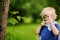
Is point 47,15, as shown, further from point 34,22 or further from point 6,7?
point 34,22

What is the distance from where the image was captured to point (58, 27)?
4.70 metres

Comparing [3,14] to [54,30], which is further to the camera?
[3,14]

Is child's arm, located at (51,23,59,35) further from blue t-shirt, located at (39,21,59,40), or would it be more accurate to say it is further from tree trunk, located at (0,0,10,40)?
tree trunk, located at (0,0,10,40)

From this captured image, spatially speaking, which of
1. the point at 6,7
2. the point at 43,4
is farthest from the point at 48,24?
the point at 43,4

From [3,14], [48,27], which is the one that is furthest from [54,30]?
[3,14]

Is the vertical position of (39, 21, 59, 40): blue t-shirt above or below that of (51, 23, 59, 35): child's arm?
below

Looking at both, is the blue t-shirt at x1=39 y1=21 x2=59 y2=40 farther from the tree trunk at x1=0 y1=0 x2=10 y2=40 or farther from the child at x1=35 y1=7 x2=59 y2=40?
the tree trunk at x1=0 y1=0 x2=10 y2=40

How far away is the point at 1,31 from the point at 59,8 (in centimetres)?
573

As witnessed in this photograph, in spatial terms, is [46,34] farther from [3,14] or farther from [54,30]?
[3,14]

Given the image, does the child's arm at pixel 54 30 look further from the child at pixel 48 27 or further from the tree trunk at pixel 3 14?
the tree trunk at pixel 3 14

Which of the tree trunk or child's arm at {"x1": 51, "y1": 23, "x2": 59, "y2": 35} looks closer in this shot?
child's arm at {"x1": 51, "y1": 23, "x2": 59, "y2": 35}

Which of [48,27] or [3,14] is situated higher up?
[3,14]

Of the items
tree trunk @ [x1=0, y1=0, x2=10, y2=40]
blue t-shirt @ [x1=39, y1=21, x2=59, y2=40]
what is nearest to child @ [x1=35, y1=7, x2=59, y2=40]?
blue t-shirt @ [x1=39, y1=21, x2=59, y2=40]

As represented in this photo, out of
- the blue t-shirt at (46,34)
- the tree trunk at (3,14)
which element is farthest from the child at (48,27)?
the tree trunk at (3,14)
